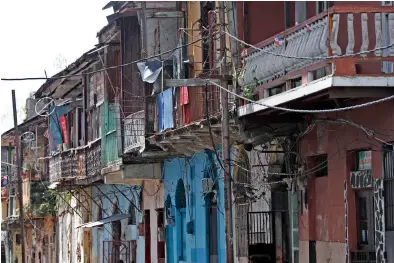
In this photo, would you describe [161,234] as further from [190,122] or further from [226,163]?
[226,163]

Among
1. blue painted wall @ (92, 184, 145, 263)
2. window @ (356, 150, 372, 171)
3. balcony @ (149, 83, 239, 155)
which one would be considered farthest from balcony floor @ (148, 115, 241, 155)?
blue painted wall @ (92, 184, 145, 263)

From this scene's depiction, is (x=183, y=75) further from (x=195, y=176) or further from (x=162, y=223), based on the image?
(x=162, y=223)

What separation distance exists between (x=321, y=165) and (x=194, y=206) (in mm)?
7847

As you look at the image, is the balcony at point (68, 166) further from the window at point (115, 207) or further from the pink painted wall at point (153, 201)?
the pink painted wall at point (153, 201)

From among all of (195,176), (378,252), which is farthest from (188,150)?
(378,252)

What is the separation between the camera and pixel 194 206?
26094 mm

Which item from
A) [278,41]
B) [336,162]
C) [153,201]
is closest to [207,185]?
[153,201]

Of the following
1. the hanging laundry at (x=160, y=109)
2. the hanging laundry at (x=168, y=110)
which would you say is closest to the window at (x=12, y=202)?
the hanging laundry at (x=160, y=109)

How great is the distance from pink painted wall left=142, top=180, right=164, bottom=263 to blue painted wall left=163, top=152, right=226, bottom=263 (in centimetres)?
64

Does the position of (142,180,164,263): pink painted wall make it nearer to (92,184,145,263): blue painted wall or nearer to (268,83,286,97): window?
(92,184,145,263): blue painted wall

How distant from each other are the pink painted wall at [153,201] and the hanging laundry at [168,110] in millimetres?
4635

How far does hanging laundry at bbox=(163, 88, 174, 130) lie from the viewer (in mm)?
24438

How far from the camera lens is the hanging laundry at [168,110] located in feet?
80.2

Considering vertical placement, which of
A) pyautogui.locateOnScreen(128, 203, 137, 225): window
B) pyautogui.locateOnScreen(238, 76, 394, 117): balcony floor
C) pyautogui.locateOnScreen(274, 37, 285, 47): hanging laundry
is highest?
pyautogui.locateOnScreen(274, 37, 285, 47): hanging laundry
